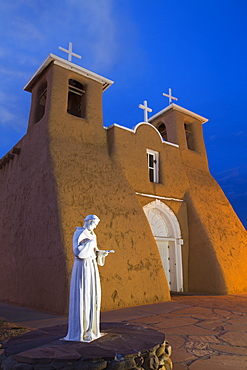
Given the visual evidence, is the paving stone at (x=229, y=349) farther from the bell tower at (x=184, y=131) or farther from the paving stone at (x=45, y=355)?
the bell tower at (x=184, y=131)

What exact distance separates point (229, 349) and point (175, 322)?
6.04 feet

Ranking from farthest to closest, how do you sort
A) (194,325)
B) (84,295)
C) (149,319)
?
(149,319)
(194,325)
(84,295)

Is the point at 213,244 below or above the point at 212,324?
above

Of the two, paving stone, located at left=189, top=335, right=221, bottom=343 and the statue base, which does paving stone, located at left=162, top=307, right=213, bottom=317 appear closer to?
paving stone, located at left=189, top=335, right=221, bottom=343

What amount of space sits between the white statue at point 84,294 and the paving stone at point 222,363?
127cm

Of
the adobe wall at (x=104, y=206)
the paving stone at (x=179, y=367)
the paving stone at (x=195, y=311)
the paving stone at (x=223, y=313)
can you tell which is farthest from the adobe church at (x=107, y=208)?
the paving stone at (x=179, y=367)

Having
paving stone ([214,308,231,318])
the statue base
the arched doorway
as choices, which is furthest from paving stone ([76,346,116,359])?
the arched doorway

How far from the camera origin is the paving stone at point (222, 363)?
3100 mm

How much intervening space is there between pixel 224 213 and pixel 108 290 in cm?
748

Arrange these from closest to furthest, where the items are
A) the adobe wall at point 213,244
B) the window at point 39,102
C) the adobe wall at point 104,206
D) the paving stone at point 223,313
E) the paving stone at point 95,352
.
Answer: the paving stone at point 95,352
the paving stone at point 223,313
the adobe wall at point 104,206
the adobe wall at point 213,244
the window at point 39,102

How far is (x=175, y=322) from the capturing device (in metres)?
5.50

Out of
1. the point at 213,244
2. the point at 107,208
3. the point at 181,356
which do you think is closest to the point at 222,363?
the point at 181,356

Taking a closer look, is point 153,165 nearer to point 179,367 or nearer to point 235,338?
point 235,338

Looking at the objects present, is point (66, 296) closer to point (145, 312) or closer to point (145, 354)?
point (145, 312)
